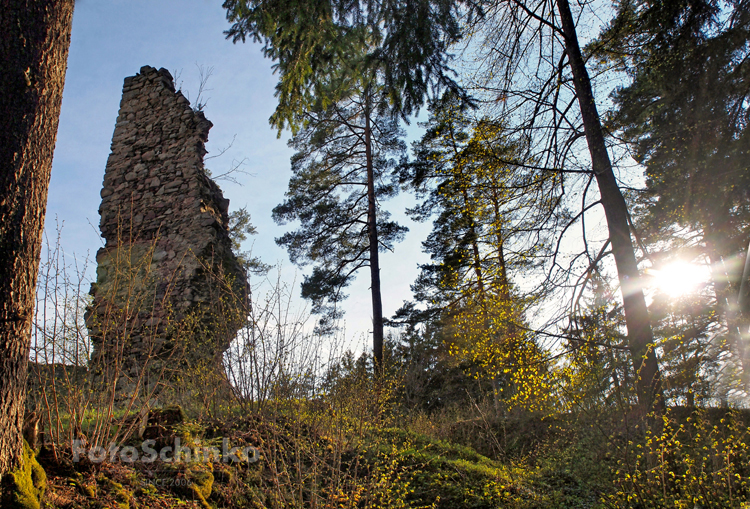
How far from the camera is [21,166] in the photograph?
2043mm

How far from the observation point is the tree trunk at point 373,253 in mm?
11148

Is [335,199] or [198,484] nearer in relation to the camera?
[198,484]

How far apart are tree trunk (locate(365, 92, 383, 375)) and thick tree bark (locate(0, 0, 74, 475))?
897 centimetres

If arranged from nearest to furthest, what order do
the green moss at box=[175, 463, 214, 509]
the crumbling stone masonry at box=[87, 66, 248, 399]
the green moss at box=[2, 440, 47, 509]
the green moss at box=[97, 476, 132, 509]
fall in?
1. the green moss at box=[2, 440, 47, 509]
2. the green moss at box=[97, 476, 132, 509]
3. the green moss at box=[175, 463, 214, 509]
4. the crumbling stone masonry at box=[87, 66, 248, 399]

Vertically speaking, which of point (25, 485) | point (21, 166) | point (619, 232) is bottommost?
point (25, 485)

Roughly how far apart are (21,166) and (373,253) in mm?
10282

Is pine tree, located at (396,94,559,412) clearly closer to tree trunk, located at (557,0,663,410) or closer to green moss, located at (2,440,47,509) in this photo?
tree trunk, located at (557,0,663,410)

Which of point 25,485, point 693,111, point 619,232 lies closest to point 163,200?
point 25,485

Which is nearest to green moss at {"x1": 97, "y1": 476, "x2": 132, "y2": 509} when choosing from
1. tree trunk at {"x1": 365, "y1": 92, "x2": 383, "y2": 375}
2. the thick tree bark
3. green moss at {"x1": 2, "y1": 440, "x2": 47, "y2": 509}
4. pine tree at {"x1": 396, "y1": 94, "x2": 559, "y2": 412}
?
green moss at {"x1": 2, "y1": 440, "x2": 47, "y2": 509}

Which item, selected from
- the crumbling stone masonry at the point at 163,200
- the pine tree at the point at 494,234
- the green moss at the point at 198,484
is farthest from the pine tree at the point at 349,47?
the green moss at the point at 198,484

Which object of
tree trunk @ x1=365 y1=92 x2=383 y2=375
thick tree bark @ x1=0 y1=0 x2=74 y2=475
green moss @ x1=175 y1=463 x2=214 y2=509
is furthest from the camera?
tree trunk @ x1=365 y1=92 x2=383 y2=375

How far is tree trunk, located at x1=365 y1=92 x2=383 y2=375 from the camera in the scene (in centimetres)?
1115

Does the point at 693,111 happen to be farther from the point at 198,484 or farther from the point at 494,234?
the point at 198,484

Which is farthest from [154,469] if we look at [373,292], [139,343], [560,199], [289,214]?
[289,214]
